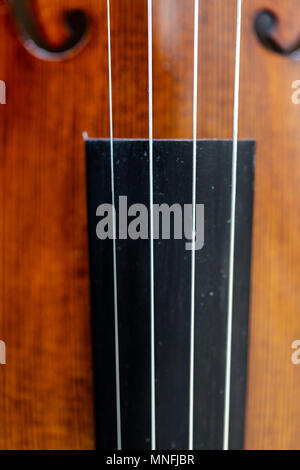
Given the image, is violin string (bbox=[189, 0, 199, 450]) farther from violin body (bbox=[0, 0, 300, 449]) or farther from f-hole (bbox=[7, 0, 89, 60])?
f-hole (bbox=[7, 0, 89, 60])

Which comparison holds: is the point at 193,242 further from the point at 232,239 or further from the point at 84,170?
the point at 84,170

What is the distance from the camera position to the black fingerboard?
0.53m

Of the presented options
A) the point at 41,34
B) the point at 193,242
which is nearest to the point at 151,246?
the point at 193,242

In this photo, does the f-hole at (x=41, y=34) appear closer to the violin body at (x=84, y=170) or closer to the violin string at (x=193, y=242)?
the violin body at (x=84, y=170)

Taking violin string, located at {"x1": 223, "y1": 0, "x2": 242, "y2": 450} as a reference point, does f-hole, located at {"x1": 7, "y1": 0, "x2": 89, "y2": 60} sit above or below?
above

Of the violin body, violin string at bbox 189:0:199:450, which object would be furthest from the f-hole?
violin string at bbox 189:0:199:450

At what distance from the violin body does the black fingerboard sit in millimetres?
21

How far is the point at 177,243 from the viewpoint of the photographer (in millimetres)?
540

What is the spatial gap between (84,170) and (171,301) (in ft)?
0.59

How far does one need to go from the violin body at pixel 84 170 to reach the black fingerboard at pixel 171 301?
0.07 feet

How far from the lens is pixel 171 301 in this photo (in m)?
0.55

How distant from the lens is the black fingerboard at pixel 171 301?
0.53 m

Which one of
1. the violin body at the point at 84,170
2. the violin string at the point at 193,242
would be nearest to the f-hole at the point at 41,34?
the violin body at the point at 84,170

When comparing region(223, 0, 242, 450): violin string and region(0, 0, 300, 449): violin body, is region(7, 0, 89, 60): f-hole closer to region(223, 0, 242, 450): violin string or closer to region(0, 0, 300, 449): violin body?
region(0, 0, 300, 449): violin body
